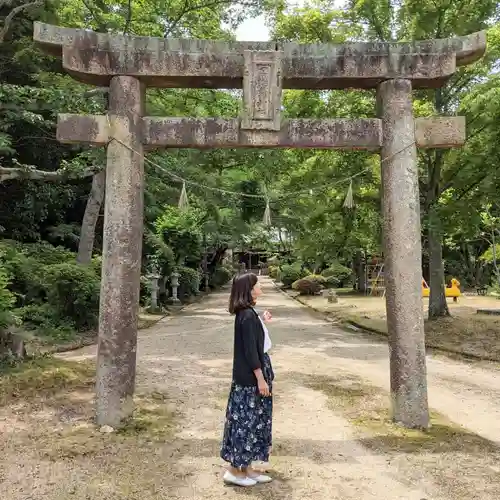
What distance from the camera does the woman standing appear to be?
4.31 m

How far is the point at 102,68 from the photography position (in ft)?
19.5

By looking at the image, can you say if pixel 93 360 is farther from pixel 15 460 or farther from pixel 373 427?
pixel 373 427

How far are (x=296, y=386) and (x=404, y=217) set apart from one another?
3.55 metres

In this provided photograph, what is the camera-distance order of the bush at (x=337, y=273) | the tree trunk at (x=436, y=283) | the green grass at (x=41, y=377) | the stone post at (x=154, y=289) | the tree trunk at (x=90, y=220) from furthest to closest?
the bush at (x=337, y=273) < the stone post at (x=154, y=289) < the tree trunk at (x=90, y=220) < the tree trunk at (x=436, y=283) < the green grass at (x=41, y=377)

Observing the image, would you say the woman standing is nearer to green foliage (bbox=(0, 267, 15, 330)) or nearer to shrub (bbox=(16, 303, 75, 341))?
green foliage (bbox=(0, 267, 15, 330))

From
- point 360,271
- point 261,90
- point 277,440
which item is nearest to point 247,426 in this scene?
point 277,440

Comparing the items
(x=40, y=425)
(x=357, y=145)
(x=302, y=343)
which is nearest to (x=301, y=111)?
(x=302, y=343)

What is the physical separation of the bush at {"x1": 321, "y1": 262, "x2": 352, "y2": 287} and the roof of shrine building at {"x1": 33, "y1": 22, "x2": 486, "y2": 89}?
92.8 ft

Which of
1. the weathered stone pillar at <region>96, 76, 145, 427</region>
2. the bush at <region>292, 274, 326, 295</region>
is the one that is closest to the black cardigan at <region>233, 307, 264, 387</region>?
the weathered stone pillar at <region>96, 76, 145, 427</region>

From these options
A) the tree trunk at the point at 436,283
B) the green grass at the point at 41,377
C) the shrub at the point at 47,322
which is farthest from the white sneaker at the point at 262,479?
the tree trunk at the point at 436,283

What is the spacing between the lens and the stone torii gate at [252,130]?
19.2 feet

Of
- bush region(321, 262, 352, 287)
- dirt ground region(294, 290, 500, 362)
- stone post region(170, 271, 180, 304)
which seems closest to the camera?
dirt ground region(294, 290, 500, 362)

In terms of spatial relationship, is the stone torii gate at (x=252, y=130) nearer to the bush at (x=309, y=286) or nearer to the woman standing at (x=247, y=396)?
the woman standing at (x=247, y=396)

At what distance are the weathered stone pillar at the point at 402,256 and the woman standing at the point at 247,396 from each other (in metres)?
2.17
